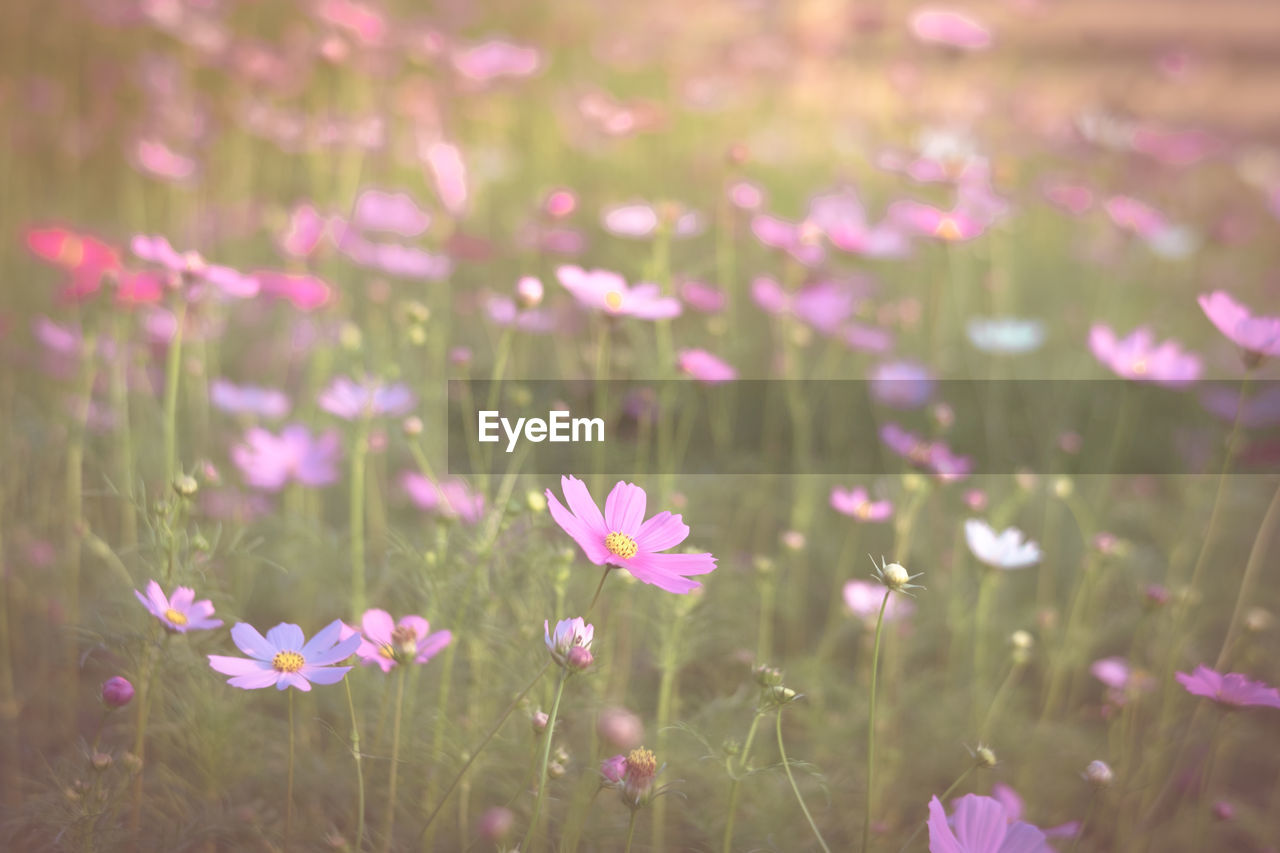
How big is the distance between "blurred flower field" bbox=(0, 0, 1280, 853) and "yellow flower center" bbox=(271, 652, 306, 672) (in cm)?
1

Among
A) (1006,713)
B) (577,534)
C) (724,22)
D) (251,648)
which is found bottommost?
(1006,713)

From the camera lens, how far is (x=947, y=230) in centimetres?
127

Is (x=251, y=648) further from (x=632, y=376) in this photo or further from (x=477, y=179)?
(x=477, y=179)

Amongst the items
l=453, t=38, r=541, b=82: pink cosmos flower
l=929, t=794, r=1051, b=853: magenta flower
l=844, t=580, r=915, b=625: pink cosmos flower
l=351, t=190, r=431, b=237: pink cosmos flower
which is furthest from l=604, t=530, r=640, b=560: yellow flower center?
l=453, t=38, r=541, b=82: pink cosmos flower

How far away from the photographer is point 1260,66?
160 inches

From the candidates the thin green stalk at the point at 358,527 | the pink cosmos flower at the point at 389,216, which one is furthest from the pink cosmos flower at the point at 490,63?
the thin green stalk at the point at 358,527

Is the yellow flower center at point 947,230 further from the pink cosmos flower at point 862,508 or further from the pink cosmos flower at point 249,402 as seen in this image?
the pink cosmos flower at point 249,402

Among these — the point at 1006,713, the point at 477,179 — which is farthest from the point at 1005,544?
the point at 477,179

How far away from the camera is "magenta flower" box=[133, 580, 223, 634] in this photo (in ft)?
2.10

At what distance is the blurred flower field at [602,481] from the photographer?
816mm

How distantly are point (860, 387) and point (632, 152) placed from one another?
4.02 ft

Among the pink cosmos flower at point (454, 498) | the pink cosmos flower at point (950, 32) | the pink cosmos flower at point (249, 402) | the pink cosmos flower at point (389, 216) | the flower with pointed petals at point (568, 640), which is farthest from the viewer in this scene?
the pink cosmos flower at point (950, 32)

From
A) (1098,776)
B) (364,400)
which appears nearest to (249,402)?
(364,400)

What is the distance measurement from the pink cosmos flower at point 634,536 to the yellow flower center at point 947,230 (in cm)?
79
